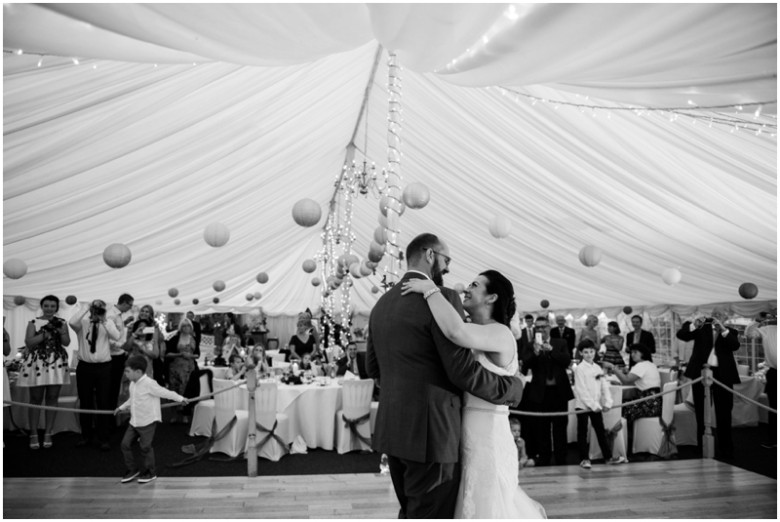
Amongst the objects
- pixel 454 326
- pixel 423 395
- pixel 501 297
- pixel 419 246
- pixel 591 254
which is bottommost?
pixel 423 395

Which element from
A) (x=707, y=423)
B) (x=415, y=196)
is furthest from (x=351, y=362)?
(x=707, y=423)

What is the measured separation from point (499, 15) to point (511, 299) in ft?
3.57

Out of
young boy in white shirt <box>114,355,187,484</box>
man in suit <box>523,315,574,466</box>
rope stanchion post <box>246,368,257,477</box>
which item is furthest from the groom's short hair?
man in suit <box>523,315,574,466</box>

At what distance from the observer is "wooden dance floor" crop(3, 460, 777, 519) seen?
3754 mm

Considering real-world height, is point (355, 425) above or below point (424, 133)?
below

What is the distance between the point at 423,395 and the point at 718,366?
Result: 17.1 ft

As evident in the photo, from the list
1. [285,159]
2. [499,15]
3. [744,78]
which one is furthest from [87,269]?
[744,78]

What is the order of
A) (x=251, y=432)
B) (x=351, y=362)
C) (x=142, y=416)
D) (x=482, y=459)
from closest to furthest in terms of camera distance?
(x=482, y=459)
(x=142, y=416)
(x=251, y=432)
(x=351, y=362)

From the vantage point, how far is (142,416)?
14.3ft

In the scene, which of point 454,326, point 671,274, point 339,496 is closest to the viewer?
point 454,326

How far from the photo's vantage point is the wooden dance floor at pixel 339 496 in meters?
3.75

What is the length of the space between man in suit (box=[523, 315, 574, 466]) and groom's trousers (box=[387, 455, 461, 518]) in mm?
3360

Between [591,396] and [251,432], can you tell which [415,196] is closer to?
[251,432]

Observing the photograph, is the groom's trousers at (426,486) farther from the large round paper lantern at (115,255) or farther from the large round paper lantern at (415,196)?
the large round paper lantern at (115,255)
